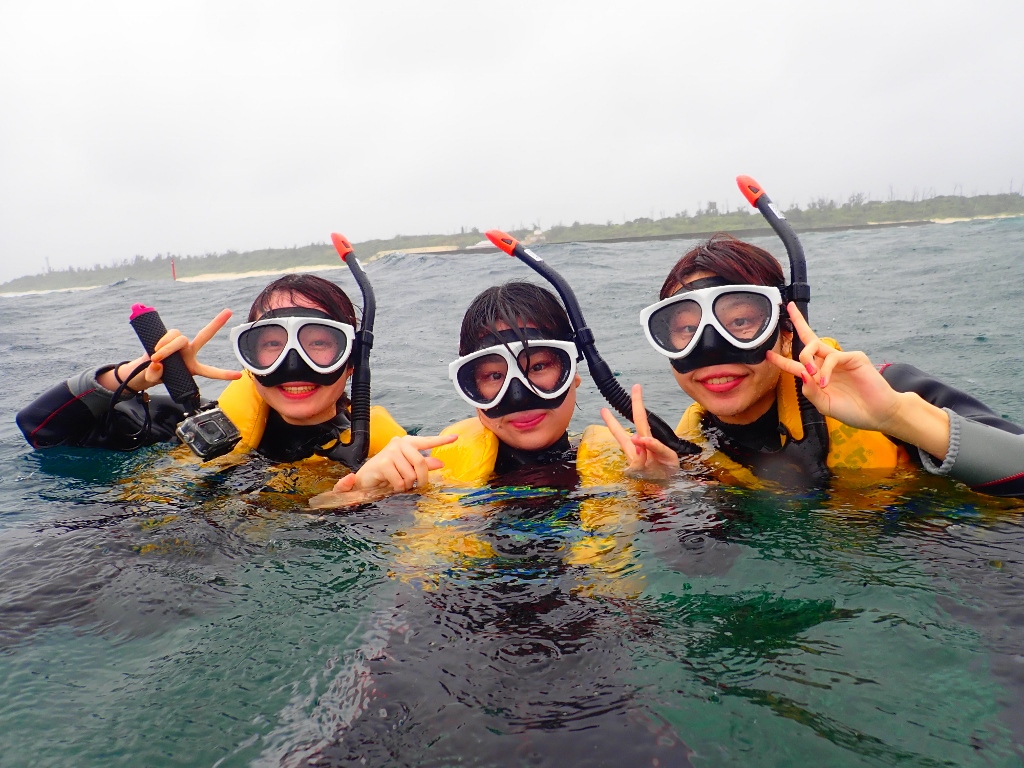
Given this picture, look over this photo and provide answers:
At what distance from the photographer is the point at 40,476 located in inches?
141

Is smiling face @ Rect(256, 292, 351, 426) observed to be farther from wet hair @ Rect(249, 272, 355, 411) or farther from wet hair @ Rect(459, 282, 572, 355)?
wet hair @ Rect(459, 282, 572, 355)

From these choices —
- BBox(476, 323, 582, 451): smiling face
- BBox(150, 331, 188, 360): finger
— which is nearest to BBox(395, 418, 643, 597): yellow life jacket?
BBox(476, 323, 582, 451): smiling face

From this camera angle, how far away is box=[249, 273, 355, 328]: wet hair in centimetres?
342

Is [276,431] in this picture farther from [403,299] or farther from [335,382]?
[403,299]

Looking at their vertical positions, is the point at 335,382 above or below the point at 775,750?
above

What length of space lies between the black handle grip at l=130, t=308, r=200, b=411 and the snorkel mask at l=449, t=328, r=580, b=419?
4.44 ft

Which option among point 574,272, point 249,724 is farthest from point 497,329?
point 574,272

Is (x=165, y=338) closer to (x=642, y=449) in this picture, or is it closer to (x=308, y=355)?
(x=308, y=355)

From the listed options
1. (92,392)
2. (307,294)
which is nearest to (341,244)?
(307,294)

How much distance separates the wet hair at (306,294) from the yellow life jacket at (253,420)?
1.25 feet

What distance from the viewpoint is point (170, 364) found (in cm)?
335

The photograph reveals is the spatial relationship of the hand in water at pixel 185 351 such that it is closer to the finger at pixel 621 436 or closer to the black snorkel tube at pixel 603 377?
the black snorkel tube at pixel 603 377

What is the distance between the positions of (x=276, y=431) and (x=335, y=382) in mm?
591

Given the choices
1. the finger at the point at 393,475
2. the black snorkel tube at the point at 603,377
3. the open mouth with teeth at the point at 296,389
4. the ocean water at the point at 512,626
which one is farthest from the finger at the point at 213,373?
the black snorkel tube at the point at 603,377
